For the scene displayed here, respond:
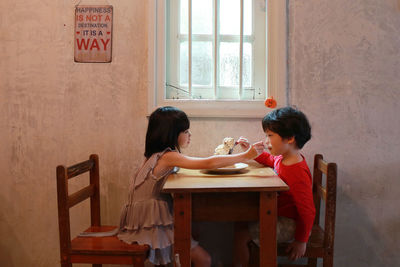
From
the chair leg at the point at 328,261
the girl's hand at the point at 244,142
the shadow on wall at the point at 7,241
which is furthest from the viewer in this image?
the shadow on wall at the point at 7,241

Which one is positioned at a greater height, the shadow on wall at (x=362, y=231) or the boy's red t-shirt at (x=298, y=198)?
the boy's red t-shirt at (x=298, y=198)

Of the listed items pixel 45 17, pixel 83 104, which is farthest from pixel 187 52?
pixel 45 17

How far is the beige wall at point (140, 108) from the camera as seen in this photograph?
2.59m

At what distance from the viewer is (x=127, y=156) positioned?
8.72 ft

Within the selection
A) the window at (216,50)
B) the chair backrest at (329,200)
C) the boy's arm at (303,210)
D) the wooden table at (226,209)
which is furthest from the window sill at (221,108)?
the wooden table at (226,209)

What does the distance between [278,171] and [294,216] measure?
0.82 feet

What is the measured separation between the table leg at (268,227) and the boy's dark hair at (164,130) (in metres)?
0.65

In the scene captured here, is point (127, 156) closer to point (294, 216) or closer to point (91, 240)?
point (91, 240)

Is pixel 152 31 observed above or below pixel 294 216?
above

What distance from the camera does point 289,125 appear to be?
210 centimetres

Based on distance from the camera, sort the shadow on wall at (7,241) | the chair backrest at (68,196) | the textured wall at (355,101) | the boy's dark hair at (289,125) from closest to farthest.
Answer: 1. the chair backrest at (68,196)
2. the boy's dark hair at (289,125)
3. the textured wall at (355,101)
4. the shadow on wall at (7,241)

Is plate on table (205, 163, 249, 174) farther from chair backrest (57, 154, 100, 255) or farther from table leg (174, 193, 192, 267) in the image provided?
chair backrest (57, 154, 100, 255)

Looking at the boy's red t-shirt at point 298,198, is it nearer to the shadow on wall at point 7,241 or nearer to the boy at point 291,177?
the boy at point 291,177

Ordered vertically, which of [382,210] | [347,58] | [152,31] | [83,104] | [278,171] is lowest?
[382,210]
